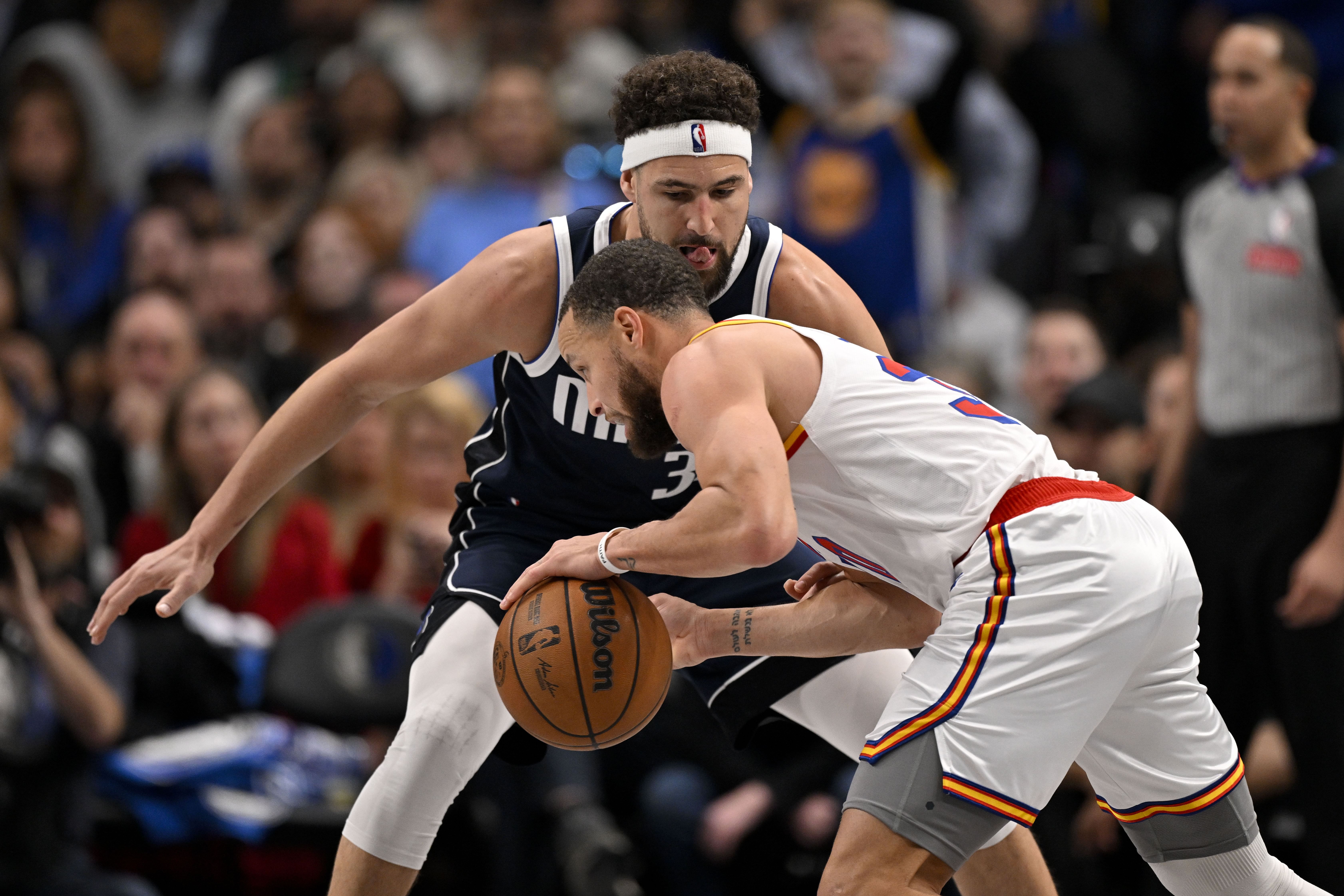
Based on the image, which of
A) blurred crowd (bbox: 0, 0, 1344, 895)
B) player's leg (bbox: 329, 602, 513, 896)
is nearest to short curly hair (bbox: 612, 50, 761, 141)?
player's leg (bbox: 329, 602, 513, 896)

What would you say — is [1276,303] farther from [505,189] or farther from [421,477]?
[505,189]

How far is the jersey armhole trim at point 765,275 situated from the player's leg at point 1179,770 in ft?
3.65

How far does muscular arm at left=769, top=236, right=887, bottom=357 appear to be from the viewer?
4.23 meters

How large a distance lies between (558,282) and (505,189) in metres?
4.55

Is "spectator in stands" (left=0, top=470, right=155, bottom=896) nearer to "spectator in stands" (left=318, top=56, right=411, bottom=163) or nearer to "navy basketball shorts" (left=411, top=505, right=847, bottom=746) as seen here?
"navy basketball shorts" (left=411, top=505, right=847, bottom=746)

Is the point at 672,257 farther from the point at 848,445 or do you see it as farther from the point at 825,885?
the point at 825,885

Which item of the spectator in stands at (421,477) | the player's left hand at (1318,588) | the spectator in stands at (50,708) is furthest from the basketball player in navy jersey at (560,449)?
the spectator in stands at (421,477)

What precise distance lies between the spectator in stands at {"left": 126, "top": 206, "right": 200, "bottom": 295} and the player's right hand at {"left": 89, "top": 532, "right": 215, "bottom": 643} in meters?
4.97

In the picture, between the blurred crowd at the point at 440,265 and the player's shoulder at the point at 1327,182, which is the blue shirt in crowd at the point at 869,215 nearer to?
the blurred crowd at the point at 440,265

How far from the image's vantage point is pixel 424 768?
13.6 ft

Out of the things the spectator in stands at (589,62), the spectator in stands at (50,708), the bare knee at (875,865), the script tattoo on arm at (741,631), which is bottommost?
the spectator in stands at (50,708)

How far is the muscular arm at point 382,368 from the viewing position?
4.18 metres

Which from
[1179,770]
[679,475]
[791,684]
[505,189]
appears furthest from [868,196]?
[1179,770]

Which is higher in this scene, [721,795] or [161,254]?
[161,254]
